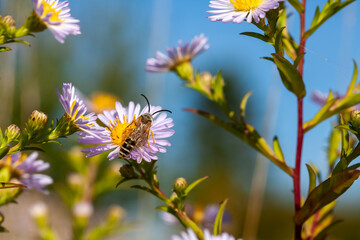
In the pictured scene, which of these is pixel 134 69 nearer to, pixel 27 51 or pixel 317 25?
pixel 27 51

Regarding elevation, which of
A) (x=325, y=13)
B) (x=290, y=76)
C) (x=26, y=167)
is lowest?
(x=26, y=167)

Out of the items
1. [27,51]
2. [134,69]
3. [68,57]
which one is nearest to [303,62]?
[27,51]

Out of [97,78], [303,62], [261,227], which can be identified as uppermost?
[303,62]

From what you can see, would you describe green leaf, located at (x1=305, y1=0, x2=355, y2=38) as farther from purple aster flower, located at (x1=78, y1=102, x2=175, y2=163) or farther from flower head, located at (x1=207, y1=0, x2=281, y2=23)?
purple aster flower, located at (x1=78, y1=102, x2=175, y2=163)

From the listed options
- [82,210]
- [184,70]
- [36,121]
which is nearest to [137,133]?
[36,121]

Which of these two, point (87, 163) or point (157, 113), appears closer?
point (157, 113)

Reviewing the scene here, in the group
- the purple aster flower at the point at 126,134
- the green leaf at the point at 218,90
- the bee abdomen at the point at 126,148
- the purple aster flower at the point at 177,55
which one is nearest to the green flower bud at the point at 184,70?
the purple aster flower at the point at 177,55

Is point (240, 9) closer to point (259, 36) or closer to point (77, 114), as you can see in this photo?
point (259, 36)

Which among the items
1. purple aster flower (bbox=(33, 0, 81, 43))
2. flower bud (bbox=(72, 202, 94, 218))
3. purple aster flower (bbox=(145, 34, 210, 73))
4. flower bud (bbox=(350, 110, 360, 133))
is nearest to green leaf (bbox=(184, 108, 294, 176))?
flower bud (bbox=(350, 110, 360, 133))
